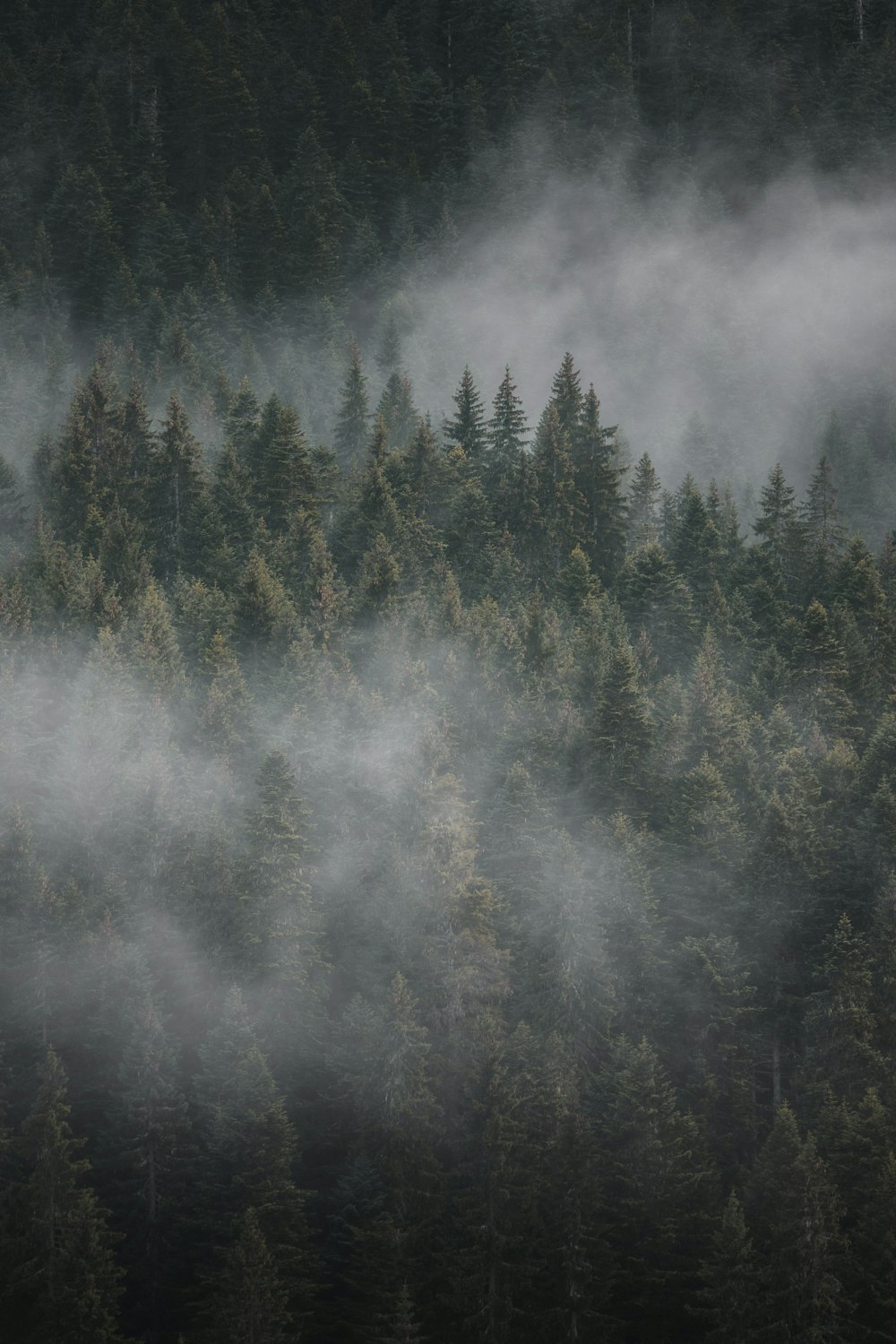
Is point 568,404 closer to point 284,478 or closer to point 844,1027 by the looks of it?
point 284,478

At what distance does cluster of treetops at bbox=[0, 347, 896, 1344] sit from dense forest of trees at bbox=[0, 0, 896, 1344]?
9.0 inches

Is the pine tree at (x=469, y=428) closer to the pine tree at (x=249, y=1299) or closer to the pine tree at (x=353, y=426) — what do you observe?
the pine tree at (x=353, y=426)

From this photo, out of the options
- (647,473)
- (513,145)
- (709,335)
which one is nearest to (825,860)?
(647,473)

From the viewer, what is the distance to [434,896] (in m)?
59.3

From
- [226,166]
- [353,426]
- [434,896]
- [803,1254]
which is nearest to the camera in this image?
[803,1254]

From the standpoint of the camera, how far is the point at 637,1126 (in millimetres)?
54625

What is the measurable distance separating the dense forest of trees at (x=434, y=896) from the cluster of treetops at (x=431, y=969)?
9.0 inches

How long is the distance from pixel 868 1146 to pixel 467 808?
2266 cm

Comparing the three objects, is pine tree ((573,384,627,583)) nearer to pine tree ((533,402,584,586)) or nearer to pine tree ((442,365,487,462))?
pine tree ((533,402,584,586))

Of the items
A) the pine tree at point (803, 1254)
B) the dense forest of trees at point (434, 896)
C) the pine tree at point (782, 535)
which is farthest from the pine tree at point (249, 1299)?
the pine tree at point (782, 535)

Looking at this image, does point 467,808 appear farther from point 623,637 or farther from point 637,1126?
point 623,637

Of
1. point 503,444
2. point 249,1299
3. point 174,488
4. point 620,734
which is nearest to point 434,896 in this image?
point 620,734

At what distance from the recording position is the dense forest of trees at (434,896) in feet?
172

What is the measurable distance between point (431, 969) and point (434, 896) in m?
3.17
